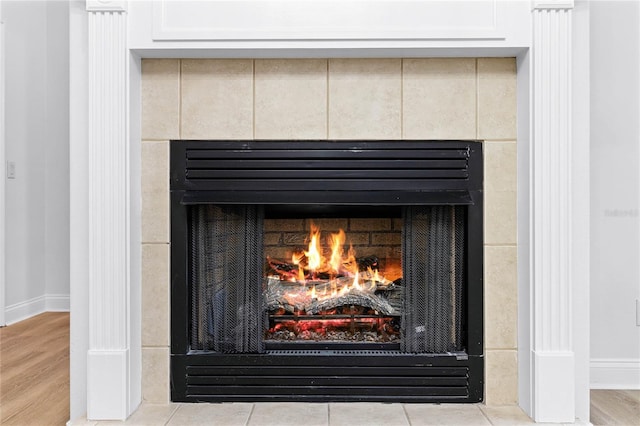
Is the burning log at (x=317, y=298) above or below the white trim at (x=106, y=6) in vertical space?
below

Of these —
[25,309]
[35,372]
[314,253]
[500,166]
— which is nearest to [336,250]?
[314,253]

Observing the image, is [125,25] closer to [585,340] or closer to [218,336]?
[218,336]

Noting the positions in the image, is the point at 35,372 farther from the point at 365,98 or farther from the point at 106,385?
the point at 365,98

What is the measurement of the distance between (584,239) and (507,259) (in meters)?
0.26

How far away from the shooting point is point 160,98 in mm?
1950

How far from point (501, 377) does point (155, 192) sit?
4.68 feet

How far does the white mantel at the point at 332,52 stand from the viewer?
181cm

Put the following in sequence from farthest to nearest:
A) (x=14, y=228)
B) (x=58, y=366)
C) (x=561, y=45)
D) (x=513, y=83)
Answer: (x=14, y=228) → (x=58, y=366) → (x=513, y=83) → (x=561, y=45)

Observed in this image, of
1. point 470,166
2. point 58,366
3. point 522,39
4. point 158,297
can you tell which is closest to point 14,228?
point 58,366

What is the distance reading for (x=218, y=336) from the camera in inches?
78.7

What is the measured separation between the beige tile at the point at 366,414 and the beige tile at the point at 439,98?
98cm

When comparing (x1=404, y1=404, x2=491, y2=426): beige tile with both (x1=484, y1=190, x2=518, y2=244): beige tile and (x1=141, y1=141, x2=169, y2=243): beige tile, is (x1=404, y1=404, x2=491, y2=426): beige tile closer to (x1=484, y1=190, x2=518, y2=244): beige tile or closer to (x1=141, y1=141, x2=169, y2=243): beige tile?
(x1=484, y1=190, x2=518, y2=244): beige tile

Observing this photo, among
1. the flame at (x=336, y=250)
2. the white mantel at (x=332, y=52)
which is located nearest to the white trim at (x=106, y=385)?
the white mantel at (x=332, y=52)

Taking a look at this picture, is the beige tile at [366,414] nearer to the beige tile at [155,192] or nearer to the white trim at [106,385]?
the white trim at [106,385]
